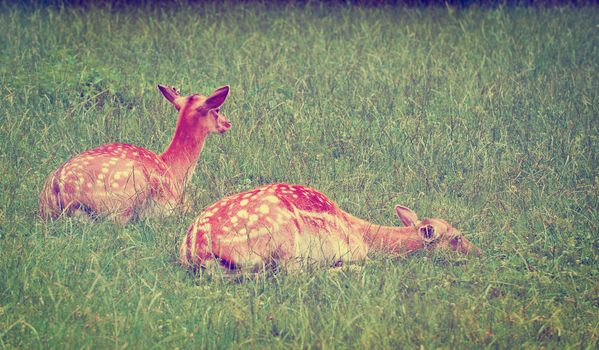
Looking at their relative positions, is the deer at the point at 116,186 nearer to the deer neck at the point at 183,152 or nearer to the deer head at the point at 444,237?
the deer neck at the point at 183,152

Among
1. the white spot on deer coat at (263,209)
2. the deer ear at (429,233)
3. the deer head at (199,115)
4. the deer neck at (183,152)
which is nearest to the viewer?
the white spot on deer coat at (263,209)

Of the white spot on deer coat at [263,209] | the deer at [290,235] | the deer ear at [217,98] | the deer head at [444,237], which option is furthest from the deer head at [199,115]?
the deer head at [444,237]

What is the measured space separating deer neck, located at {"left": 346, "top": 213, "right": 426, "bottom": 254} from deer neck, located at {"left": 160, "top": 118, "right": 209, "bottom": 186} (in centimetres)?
143

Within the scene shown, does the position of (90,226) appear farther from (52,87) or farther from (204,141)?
(52,87)

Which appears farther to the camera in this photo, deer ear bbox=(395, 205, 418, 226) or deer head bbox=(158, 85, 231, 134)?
deer head bbox=(158, 85, 231, 134)

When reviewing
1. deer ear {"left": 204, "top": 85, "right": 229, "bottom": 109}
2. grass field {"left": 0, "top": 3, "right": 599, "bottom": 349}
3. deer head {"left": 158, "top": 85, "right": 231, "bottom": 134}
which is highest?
deer ear {"left": 204, "top": 85, "right": 229, "bottom": 109}

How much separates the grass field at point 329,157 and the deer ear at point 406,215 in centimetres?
35

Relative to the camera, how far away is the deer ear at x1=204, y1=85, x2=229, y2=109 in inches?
264

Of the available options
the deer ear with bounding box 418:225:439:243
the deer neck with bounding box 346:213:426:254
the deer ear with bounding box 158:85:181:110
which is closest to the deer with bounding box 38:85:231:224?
the deer ear with bounding box 158:85:181:110

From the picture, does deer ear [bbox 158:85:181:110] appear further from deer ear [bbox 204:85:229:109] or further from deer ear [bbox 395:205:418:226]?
deer ear [bbox 395:205:418:226]

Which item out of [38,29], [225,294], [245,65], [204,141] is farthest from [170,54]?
[225,294]

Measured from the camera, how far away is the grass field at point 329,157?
4.76m

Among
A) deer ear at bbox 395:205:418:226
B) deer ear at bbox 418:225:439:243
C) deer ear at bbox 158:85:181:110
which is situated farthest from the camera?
deer ear at bbox 158:85:181:110

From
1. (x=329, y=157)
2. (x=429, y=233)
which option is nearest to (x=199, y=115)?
(x=329, y=157)
